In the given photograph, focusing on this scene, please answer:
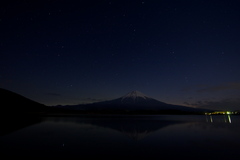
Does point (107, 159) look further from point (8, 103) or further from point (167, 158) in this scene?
point (8, 103)

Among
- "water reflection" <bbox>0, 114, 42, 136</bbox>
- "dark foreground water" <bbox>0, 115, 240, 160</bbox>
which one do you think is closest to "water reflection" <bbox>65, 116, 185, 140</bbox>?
"dark foreground water" <bbox>0, 115, 240, 160</bbox>

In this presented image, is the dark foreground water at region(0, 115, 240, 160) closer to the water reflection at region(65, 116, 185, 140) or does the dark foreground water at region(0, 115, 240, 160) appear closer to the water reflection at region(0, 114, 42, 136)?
the water reflection at region(0, 114, 42, 136)

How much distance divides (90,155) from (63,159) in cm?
177

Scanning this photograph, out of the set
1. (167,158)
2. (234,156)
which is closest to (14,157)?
(167,158)

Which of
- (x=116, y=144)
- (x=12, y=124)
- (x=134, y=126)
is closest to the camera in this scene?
(x=116, y=144)

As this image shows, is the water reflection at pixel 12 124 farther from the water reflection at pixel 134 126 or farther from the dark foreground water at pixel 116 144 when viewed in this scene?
the water reflection at pixel 134 126

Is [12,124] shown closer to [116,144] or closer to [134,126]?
[134,126]

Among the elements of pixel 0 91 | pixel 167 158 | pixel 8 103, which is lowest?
pixel 167 158

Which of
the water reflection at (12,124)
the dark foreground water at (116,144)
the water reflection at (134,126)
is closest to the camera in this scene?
the dark foreground water at (116,144)

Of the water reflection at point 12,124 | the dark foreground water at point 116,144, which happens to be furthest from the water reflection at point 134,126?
the water reflection at point 12,124

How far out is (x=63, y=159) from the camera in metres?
10.9

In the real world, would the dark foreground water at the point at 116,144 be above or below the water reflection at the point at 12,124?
below

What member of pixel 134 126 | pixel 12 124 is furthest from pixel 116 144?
pixel 12 124

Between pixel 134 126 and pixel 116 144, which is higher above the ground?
pixel 134 126
